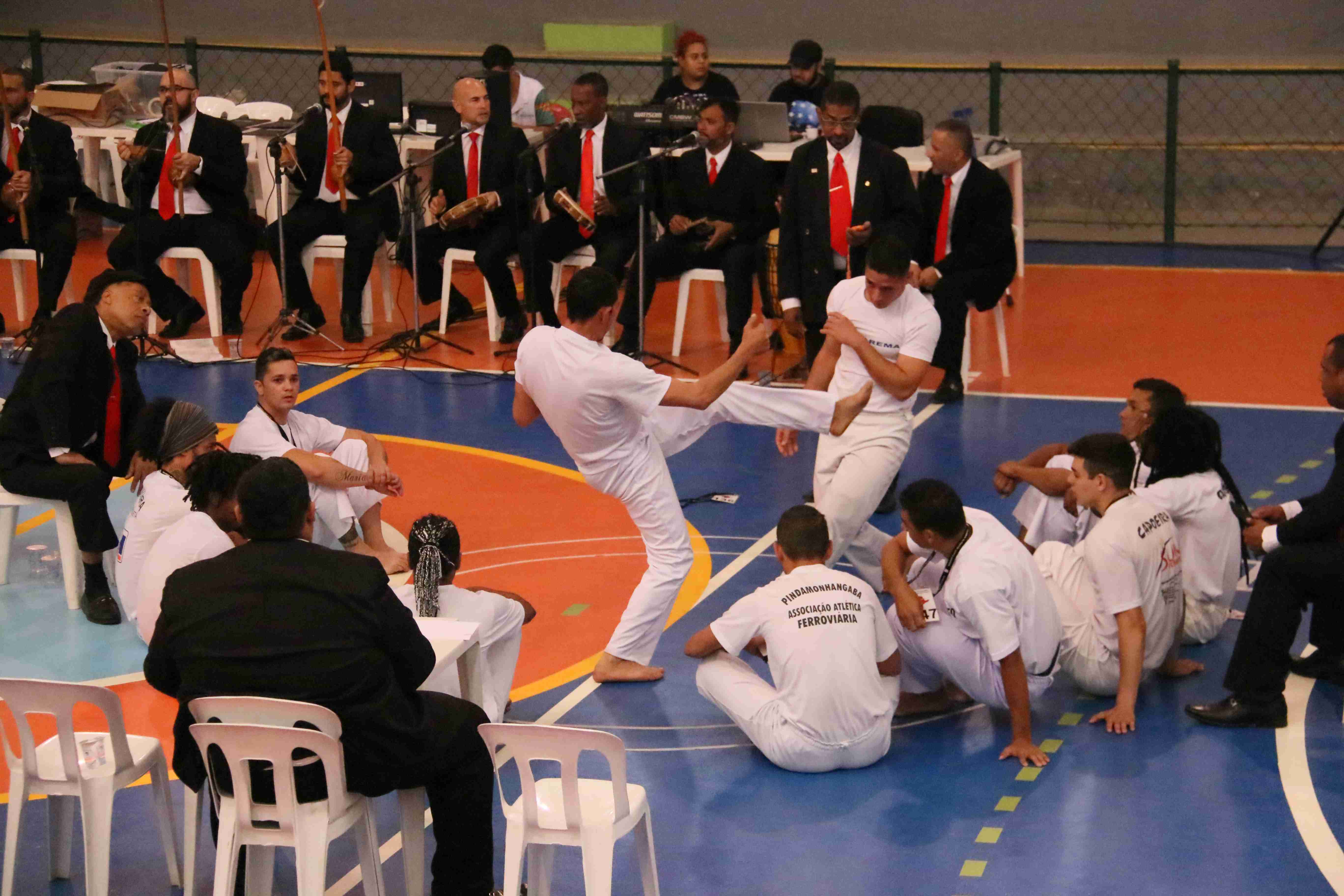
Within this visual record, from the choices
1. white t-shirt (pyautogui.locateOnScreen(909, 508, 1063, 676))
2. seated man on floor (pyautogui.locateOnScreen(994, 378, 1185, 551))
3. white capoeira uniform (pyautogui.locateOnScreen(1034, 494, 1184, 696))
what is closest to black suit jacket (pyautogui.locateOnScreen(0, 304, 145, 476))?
white t-shirt (pyautogui.locateOnScreen(909, 508, 1063, 676))

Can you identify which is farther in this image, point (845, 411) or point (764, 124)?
point (764, 124)

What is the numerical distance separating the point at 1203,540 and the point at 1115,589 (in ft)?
2.45

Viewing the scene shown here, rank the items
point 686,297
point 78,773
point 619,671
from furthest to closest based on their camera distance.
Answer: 1. point 686,297
2. point 619,671
3. point 78,773

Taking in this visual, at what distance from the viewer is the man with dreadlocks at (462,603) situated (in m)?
4.86

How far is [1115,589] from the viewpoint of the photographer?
5312 mm

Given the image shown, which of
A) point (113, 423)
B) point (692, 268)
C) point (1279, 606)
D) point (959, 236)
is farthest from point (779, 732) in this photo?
point (692, 268)

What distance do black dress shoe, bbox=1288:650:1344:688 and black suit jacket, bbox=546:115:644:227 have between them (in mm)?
5880

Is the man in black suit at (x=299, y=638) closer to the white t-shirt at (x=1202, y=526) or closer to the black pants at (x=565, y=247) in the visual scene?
the white t-shirt at (x=1202, y=526)

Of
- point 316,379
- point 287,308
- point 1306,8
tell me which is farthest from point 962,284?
point 1306,8

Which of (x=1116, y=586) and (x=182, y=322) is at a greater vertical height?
(x=182, y=322)

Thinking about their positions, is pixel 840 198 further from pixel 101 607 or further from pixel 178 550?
pixel 178 550

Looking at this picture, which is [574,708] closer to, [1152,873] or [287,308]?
[1152,873]

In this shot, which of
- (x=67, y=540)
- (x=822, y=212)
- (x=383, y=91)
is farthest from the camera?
(x=383, y=91)

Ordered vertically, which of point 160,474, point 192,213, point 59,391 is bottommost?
point 160,474
